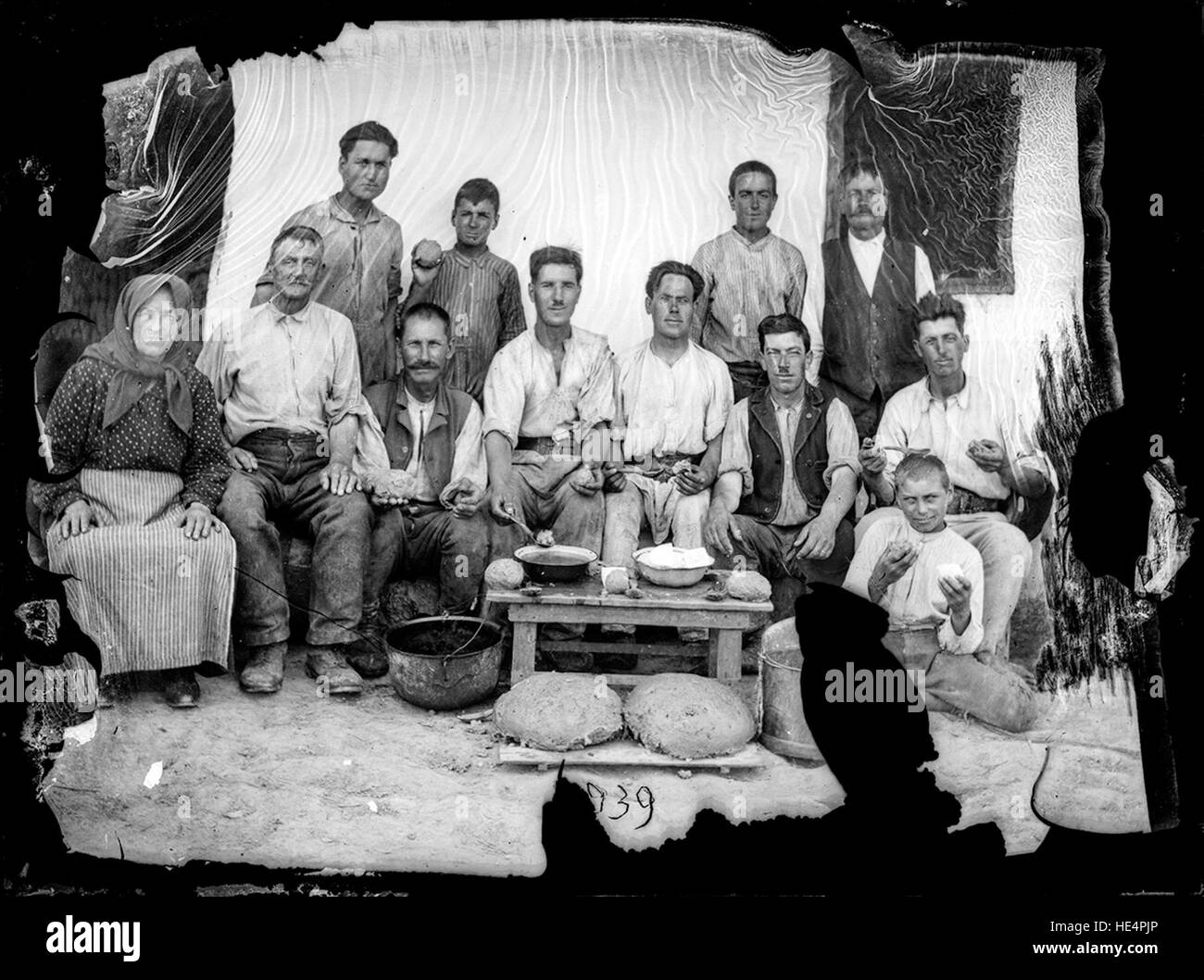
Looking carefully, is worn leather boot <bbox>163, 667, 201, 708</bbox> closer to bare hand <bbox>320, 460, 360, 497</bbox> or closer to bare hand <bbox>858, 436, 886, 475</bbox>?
bare hand <bbox>320, 460, 360, 497</bbox>

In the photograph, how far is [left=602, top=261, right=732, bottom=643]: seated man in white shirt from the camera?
5.54m

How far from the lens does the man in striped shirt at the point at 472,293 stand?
5.52m

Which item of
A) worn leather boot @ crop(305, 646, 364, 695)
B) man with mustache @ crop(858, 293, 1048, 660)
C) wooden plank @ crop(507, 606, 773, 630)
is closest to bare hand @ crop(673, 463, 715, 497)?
wooden plank @ crop(507, 606, 773, 630)

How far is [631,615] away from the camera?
16.9ft

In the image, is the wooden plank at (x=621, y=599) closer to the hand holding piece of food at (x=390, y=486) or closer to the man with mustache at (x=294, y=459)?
the hand holding piece of food at (x=390, y=486)

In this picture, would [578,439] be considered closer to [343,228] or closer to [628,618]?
[628,618]

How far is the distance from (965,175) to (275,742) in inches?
158

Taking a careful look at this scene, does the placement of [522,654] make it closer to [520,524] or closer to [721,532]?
[520,524]

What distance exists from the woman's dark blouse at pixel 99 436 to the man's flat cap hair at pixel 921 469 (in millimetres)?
3100

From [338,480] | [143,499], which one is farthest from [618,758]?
[143,499]

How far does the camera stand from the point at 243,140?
5.47 m

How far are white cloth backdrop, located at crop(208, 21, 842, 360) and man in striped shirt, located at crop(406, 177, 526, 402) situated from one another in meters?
0.06

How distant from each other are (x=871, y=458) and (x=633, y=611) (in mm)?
1365

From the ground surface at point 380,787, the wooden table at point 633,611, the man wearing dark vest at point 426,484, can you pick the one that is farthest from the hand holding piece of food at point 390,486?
the ground surface at point 380,787
